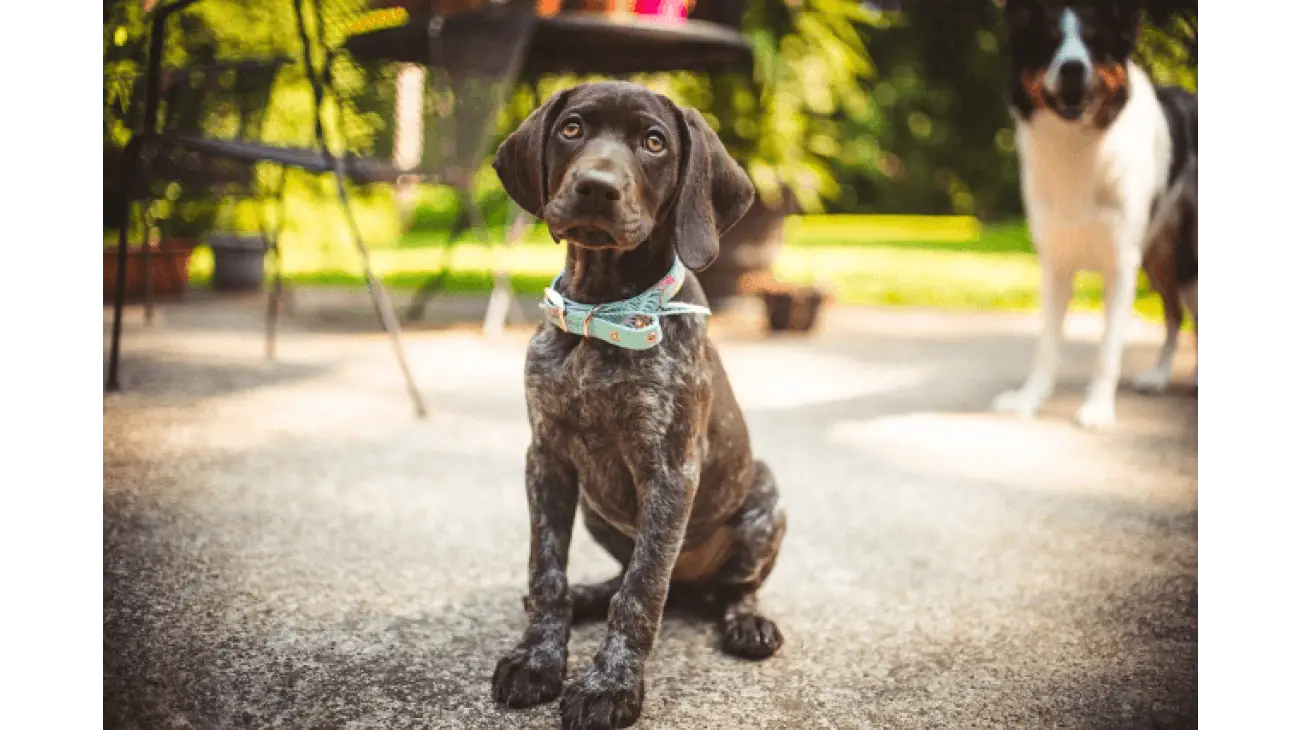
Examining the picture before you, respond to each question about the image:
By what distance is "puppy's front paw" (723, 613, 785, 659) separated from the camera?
2.05 metres

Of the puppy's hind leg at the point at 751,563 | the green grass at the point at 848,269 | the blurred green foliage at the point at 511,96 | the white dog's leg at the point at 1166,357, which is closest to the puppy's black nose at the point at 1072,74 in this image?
the blurred green foliage at the point at 511,96

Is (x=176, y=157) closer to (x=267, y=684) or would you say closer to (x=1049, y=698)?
(x=267, y=684)

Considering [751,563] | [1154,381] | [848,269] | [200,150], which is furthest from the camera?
[848,269]

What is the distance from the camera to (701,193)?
1.83 m

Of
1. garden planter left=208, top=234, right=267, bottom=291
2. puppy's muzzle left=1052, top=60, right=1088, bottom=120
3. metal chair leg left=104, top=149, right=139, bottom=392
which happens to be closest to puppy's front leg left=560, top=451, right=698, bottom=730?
metal chair leg left=104, top=149, right=139, bottom=392

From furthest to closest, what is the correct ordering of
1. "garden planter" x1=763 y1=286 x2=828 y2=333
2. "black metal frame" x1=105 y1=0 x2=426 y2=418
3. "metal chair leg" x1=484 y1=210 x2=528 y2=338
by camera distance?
1. "garden planter" x1=763 y1=286 x2=828 y2=333
2. "metal chair leg" x1=484 y1=210 x2=528 y2=338
3. "black metal frame" x1=105 y1=0 x2=426 y2=418

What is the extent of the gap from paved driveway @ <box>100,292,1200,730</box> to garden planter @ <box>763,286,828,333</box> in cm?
143

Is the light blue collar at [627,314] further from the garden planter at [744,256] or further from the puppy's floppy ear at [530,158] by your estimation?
the garden planter at [744,256]

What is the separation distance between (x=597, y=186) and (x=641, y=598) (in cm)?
77

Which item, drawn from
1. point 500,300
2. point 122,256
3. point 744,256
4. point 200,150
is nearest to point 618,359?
point 200,150

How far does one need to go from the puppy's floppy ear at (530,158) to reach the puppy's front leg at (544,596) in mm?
506

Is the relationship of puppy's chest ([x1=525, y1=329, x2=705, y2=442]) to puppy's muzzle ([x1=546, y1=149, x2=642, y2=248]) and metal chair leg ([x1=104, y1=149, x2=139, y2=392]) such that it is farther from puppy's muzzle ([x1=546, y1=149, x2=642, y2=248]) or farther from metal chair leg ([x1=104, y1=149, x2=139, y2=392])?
metal chair leg ([x1=104, y1=149, x2=139, y2=392])

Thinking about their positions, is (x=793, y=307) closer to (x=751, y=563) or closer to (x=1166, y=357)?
(x=1166, y=357)
